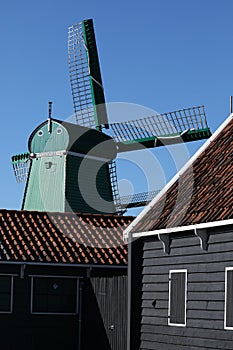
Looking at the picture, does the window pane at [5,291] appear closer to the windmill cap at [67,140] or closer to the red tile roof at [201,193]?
the red tile roof at [201,193]

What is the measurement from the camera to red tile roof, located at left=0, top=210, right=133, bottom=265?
25.9 meters

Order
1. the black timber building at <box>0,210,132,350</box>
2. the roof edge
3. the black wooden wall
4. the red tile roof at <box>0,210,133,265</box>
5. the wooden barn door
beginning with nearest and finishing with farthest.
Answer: the roof edge < the wooden barn door < the black wooden wall < the black timber building at <box>0,210,132,350</box> < the red tile roof at <box>0,210,133,265</box>

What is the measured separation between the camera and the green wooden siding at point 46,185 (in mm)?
35500

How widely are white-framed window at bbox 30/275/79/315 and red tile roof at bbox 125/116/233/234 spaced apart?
617 cm

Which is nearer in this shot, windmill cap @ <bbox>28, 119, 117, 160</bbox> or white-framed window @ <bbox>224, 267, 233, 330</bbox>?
white-framed window @ <bbox>224, 267, 233, 330</bbox>

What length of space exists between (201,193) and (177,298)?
232 cm

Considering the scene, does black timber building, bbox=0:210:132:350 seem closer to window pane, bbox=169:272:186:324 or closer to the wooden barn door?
the wooden barn door

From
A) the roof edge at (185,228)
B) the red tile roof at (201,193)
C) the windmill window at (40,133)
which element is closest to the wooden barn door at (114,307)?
the red tile roof at (201,193)

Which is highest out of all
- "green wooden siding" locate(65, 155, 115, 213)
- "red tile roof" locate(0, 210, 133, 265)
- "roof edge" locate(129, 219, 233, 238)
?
"green wooden siding" locate(65, 155, 115, 213)

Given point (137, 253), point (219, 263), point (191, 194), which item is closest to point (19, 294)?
point (137, 253)

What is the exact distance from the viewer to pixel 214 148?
2062 cm

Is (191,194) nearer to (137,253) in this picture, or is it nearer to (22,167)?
(137,253)

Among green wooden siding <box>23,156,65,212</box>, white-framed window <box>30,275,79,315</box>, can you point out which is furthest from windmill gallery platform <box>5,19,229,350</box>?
green wooden siding <box>23,156,65,212</box>

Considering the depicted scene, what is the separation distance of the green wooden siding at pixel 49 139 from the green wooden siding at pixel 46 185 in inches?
16.4
